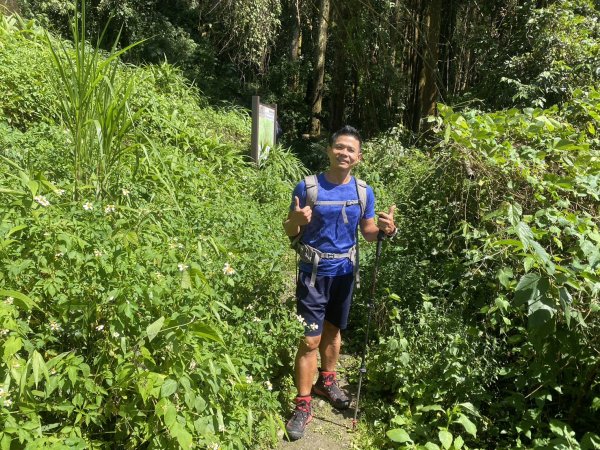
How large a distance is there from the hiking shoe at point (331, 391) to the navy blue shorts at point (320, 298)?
1.39ft

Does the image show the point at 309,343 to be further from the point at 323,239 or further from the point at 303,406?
the point at 323,239

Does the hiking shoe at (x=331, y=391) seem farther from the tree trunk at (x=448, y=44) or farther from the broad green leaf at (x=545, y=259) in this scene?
the tree trunk at (x=448, y=44)

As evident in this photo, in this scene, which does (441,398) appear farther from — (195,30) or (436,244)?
(195,30)

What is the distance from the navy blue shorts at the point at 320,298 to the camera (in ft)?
8.99

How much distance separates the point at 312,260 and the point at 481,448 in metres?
1.32

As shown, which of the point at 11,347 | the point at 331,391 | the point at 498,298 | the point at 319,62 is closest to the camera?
the point at 11,347

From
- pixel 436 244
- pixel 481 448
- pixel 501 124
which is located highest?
pixel 501 124

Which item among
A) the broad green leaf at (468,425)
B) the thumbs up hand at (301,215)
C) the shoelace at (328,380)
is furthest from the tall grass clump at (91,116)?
the broad green leaf at (468,425)

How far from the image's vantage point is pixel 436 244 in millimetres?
3719

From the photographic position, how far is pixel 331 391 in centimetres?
304

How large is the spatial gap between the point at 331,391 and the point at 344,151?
1.44 meters

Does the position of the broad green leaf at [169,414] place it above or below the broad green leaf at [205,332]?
below

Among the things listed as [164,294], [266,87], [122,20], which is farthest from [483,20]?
[164,294]

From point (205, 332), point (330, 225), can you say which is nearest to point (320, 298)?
point (330, 225)
